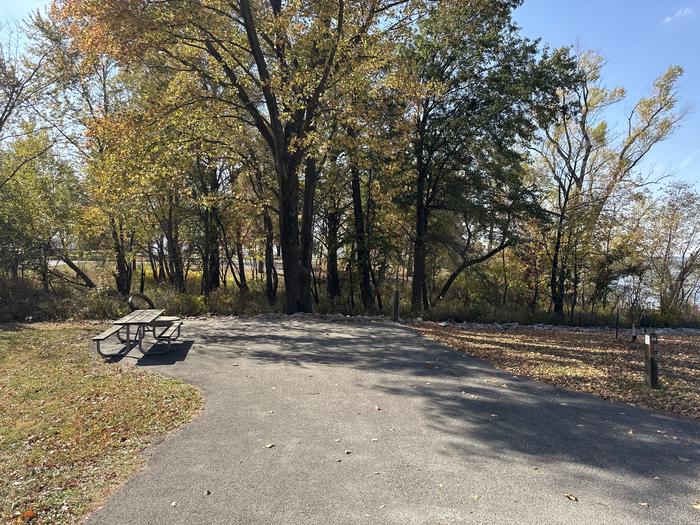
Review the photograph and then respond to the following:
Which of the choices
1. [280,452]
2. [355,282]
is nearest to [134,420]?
[280,452]

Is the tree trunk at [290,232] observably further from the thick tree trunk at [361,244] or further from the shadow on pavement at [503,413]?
the thick tree trunk at [361,244]

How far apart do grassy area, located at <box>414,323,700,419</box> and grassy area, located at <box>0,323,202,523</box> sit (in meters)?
5.16

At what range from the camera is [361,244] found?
1888 cm

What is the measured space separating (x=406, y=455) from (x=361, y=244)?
14711 mm

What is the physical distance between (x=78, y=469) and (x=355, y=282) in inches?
628

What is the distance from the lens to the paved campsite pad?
3.46 meters

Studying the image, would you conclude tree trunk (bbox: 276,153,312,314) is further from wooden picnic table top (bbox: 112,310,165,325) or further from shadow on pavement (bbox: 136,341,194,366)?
wooden picnic table top (bbox: 112,310,165,325)

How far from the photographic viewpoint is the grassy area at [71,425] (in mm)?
3703

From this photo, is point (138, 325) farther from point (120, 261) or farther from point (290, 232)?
point (120, 261)

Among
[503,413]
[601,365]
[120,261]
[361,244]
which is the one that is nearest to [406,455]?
[503,413]

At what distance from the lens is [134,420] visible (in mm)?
5277

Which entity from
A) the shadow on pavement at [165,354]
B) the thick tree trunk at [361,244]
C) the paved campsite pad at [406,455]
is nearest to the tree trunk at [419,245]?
the thick tree trunk at [361,244]

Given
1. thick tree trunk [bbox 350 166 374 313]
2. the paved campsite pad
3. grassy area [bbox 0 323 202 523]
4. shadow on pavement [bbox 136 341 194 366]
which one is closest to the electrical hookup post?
the paved campsite pad

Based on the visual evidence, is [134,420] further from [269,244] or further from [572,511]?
[269,244]
